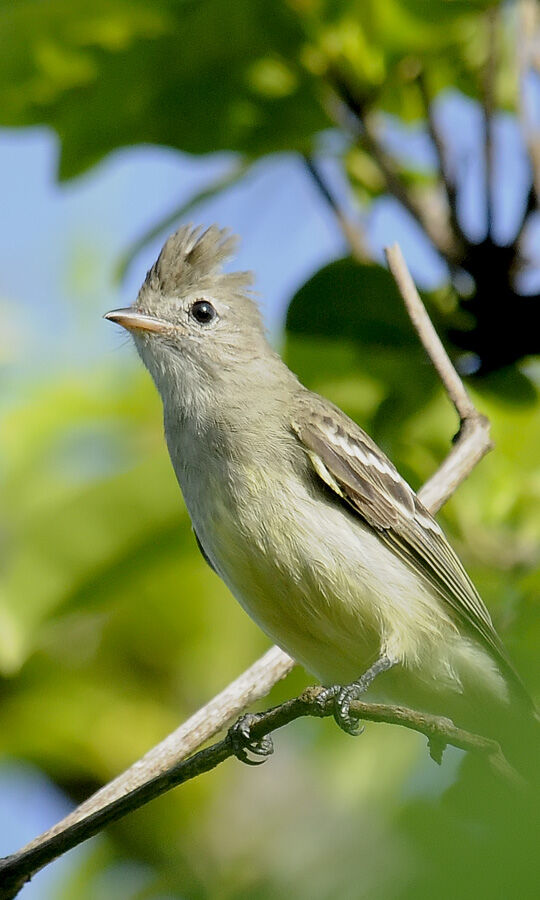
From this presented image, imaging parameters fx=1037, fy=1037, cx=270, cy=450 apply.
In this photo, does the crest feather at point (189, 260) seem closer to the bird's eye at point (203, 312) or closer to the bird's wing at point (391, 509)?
the bird's eye at point (203, 312)

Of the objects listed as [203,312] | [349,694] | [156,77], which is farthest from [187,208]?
[349,694]

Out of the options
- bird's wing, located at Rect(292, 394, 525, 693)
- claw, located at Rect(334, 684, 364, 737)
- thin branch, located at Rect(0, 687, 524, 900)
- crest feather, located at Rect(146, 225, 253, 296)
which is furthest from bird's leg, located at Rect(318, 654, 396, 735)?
crest feather, located at Rect(146, 225, 253, 296)

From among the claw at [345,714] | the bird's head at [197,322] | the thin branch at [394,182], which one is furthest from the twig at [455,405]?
the bird's head at [197,322]

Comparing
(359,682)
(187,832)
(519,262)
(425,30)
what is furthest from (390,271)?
(187,832)

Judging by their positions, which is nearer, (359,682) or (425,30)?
(425,30)

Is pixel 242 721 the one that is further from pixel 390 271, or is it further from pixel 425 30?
pixel 425 30

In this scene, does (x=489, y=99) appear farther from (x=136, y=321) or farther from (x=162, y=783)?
(x=162, y=783)
